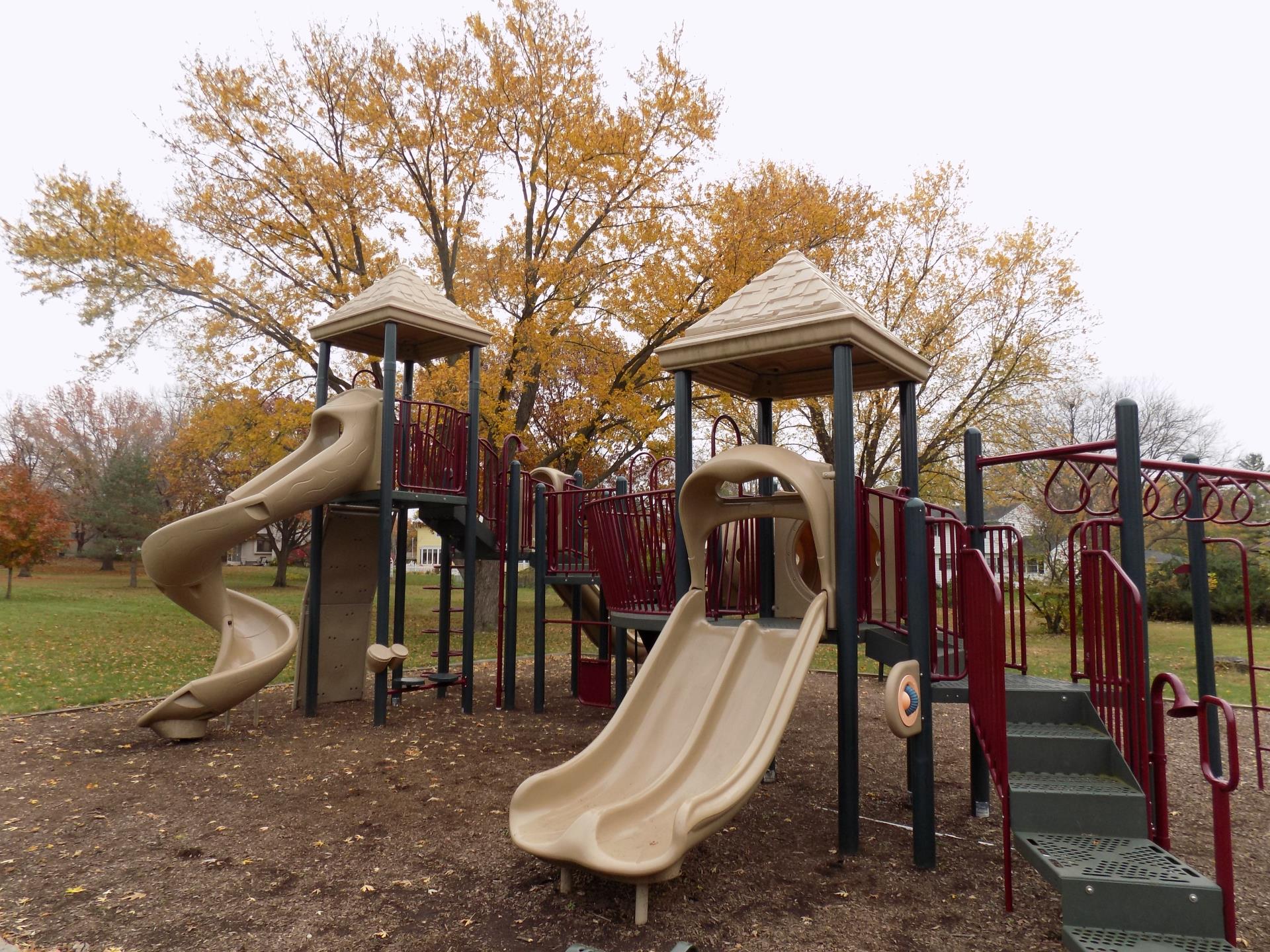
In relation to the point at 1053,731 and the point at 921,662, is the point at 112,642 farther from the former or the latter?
the point at 1053,731

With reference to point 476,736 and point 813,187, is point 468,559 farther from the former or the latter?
point 813,187

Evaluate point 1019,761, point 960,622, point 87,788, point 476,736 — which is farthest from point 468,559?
point 1019,761

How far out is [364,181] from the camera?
15992mm

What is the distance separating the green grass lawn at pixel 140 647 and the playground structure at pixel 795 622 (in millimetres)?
2641

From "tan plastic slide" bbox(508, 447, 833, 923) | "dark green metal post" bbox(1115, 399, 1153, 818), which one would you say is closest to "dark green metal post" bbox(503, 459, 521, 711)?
"tan plastic slide" bbox(508, 447, 833, 923)

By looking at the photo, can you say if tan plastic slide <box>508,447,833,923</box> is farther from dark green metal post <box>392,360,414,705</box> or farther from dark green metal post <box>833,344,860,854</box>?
dark green metal post <box>392,360,414,705</box>

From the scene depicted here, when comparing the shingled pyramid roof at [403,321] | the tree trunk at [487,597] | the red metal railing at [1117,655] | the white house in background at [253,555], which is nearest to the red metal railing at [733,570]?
the red metal railing at [1117,655]

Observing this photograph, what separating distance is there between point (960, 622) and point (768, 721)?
1.95 metres

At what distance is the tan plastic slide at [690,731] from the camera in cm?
392

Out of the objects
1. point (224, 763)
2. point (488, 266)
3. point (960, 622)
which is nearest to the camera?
point (960, 622)

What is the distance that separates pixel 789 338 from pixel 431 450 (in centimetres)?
521

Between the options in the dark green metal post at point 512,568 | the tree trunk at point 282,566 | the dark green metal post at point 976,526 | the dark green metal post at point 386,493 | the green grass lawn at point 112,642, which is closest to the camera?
the dark green metal post at point 976,526

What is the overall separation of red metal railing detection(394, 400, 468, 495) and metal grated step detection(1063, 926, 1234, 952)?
23.9 ft

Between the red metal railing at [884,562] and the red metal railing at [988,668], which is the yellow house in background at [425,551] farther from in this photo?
the red metal railing at [988,668]
